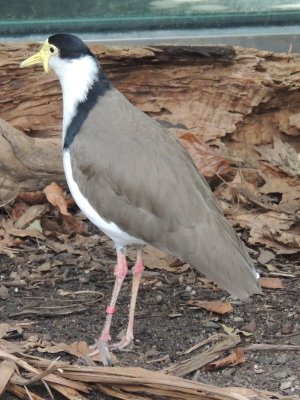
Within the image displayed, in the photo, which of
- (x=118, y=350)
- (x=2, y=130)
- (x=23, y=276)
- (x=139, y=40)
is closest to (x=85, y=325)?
(x=118, y=350)

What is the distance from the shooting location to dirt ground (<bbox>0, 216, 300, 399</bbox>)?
17.2 ft

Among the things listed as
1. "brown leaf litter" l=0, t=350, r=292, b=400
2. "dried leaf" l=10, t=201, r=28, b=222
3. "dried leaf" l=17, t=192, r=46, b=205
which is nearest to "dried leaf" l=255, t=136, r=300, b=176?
"dried leaf" l=17, t=192, r=46, b=205

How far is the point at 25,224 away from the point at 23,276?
698 millimetres

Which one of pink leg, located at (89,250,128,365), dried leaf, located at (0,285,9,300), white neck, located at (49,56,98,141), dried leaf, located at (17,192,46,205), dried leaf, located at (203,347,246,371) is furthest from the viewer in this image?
dried leaf, located at (17,192,46,205)

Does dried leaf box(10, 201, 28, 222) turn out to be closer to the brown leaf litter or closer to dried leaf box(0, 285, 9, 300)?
dried leaf box(0, 285, 9, 300)

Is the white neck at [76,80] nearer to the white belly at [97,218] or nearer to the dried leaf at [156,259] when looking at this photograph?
the white belly at [97,218]

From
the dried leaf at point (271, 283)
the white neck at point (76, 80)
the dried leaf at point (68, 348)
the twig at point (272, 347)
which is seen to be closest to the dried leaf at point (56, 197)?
the white neck at point (76, 80)

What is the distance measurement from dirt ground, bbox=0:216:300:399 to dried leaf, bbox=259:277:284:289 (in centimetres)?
3

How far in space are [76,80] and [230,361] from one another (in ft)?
5.83

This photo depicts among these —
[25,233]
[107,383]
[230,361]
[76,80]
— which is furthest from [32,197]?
[107,383]

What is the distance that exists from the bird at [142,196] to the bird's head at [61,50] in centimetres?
29

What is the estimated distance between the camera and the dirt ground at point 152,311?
17.2 ft

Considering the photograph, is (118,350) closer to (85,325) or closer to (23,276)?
(85,325)

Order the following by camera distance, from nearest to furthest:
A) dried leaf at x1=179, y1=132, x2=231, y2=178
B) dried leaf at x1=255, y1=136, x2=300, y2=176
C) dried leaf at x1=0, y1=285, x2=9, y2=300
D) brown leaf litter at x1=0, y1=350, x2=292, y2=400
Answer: brown leaf litter at x1=0, y1=350, x2=292, y2=400 < dried leaf at x1=0, y1=285, x2=9, y2=300 < dried leaf at x1=179, y1=132, x2=231, y2=178 < dried leaf at x1=255, y1=136, x2=300, y2=176
